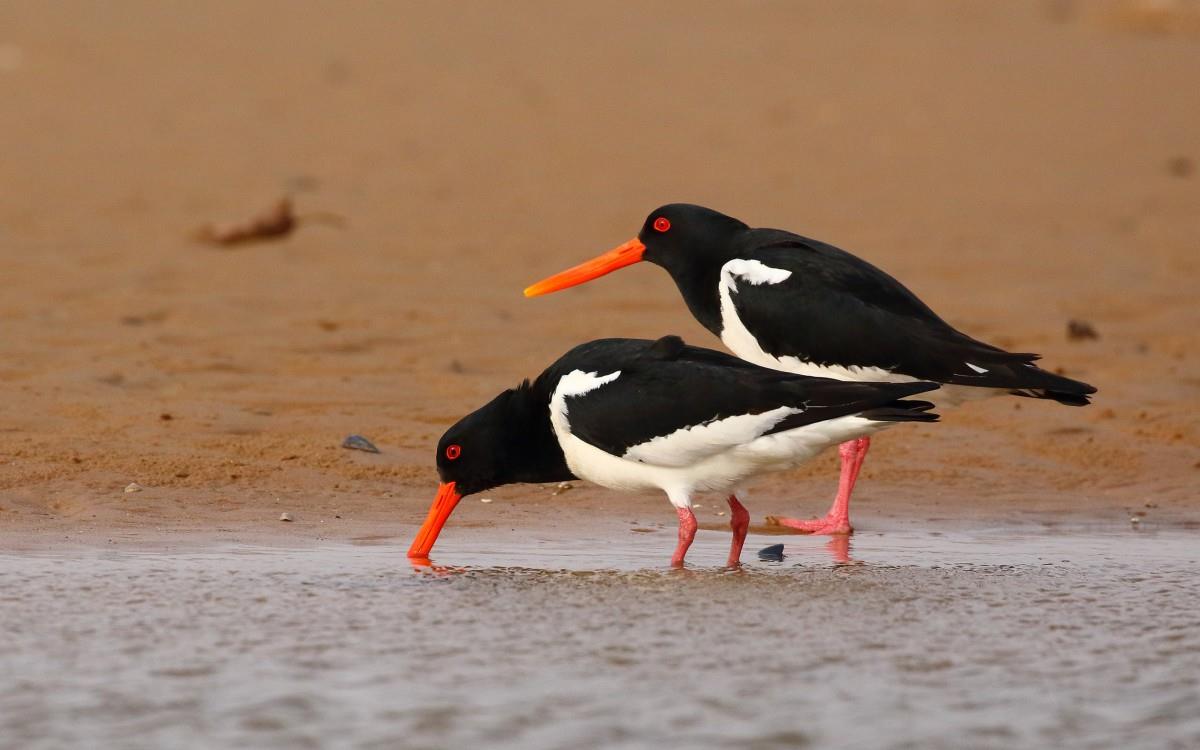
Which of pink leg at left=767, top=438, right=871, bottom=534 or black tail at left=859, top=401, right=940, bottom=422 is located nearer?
black tail at left=859, top=401, right=940, bottom=422

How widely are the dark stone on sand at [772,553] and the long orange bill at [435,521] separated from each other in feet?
→ 3.22

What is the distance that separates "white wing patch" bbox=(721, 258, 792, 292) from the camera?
6.61 m

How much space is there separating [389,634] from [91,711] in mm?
852

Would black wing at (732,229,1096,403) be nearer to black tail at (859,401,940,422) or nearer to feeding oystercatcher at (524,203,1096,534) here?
feeding oystercatcher at (524,203,1096,534)

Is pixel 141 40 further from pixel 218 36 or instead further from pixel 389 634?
pixel 389 634

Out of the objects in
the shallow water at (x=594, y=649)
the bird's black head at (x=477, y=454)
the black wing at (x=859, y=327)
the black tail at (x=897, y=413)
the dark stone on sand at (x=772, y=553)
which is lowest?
the shallow water at (x=594, y=649)

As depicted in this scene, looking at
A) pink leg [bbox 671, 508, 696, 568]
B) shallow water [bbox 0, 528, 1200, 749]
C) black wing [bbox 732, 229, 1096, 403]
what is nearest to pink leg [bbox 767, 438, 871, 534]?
black wing [bbox 732, 229, 1096, 403]

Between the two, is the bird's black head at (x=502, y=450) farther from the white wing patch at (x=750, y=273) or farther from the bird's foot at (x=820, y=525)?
the white wing patch at (x=750, y=273)

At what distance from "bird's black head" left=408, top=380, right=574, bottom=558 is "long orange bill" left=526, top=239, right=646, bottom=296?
1388 mm

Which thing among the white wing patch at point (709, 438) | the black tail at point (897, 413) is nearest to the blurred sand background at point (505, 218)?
the white wing patch at point (709, 438)

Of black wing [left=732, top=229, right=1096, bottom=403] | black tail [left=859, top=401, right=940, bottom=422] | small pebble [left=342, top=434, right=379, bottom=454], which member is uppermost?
black wing [left=732, top=229, right=1096, bottom=403]

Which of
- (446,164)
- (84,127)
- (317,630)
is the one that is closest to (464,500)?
(317,630)

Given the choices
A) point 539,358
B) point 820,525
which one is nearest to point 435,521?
point 820,525

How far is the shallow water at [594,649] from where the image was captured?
149 inches
